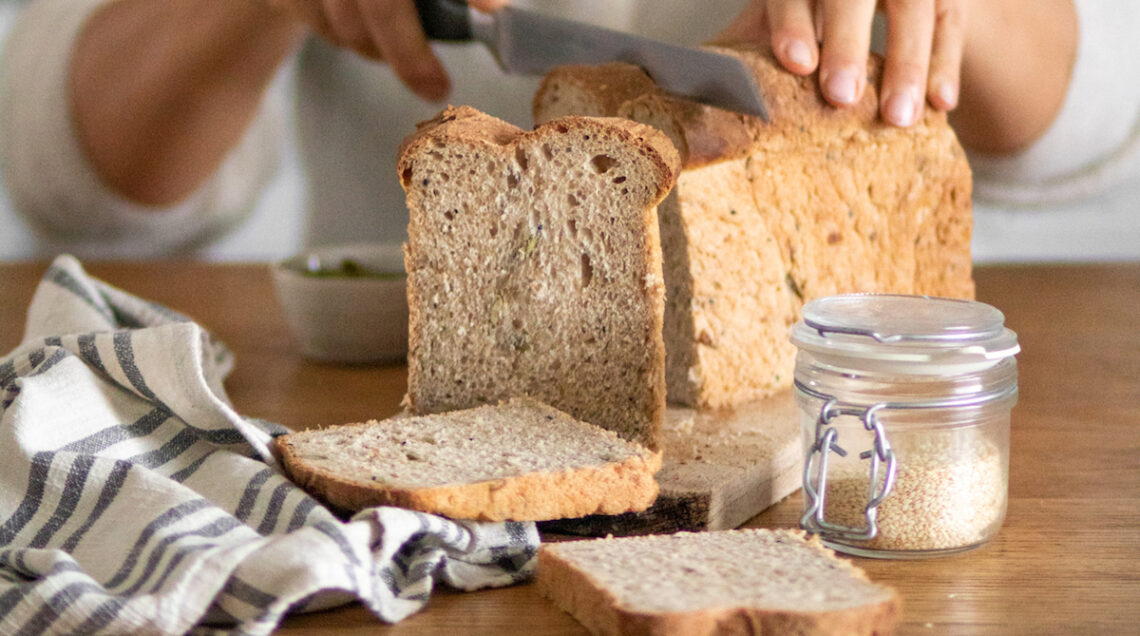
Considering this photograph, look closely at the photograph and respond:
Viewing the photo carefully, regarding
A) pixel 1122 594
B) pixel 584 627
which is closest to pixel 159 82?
pixel 584 627

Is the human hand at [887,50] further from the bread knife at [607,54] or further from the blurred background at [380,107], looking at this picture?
the blurred background at [380,107]

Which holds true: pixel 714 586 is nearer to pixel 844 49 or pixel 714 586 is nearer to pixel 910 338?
pixel 910 338

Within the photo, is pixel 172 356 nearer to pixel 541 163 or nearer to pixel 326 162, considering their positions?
pixel 541 163

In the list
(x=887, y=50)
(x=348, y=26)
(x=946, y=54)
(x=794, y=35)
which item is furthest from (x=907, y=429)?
(x=348, y=26)

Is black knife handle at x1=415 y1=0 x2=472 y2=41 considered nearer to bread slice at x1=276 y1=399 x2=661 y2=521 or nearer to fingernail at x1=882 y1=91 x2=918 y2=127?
fingernail at x1=882 y1=91 x2=918 y2=127

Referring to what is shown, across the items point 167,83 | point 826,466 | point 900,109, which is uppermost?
point 900,109

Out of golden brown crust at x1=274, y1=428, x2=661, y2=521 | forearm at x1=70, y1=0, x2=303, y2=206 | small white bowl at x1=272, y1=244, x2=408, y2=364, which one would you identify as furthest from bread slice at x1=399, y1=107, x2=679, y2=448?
forearm at x1=70, y1=0, x2=303, y2=206
